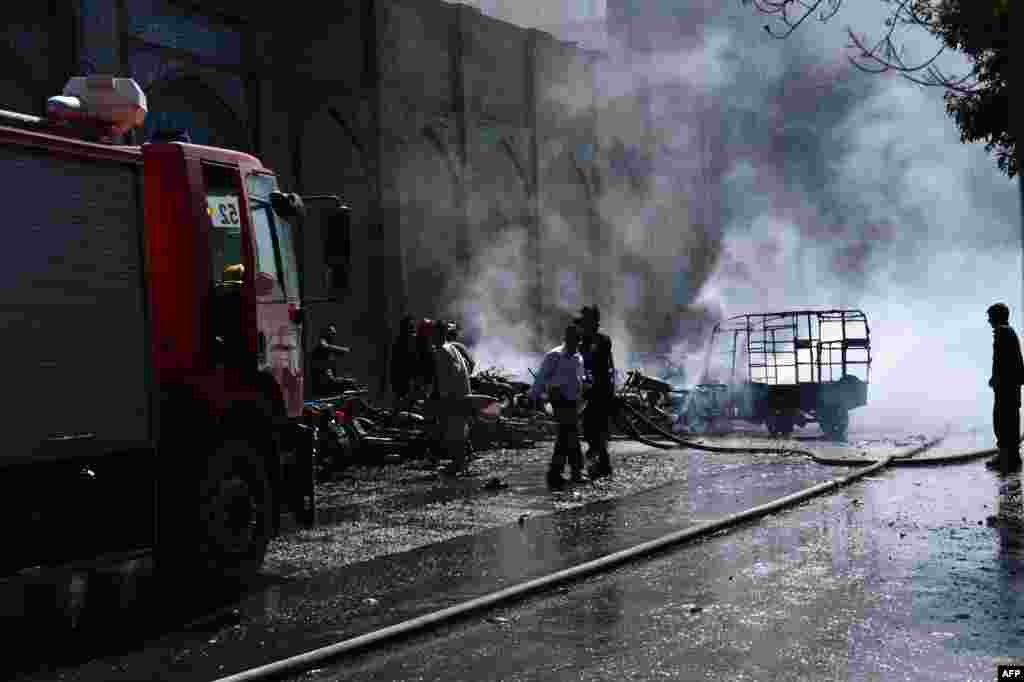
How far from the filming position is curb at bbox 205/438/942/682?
581cm

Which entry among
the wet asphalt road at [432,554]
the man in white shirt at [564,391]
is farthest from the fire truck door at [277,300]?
the man in white shirt at [564,391]

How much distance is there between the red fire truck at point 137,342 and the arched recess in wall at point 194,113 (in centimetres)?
1364

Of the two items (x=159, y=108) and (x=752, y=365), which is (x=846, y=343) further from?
(x=159, y=108)

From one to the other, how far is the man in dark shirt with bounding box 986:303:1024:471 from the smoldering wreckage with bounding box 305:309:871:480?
4.59m

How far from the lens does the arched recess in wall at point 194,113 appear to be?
2148 cm

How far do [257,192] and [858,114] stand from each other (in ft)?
90.6

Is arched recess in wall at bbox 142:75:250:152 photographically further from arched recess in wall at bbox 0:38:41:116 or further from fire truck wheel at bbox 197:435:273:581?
fire truck wheel at bbox 197:435:273:581

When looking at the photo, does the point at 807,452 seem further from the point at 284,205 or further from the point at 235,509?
the point at 235,509

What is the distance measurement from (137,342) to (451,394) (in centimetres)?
747

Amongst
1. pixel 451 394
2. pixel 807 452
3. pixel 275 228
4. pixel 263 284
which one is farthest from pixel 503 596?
pixel 807 452

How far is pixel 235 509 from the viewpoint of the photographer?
8203mm

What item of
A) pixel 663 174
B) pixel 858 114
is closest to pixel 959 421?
pixel 858 114

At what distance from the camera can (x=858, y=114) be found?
109 ft

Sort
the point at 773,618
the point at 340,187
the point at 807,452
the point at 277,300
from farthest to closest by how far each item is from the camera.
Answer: the point at 340,187 < the point at 807,452 < the point at 277,300 < the point at 773,618
